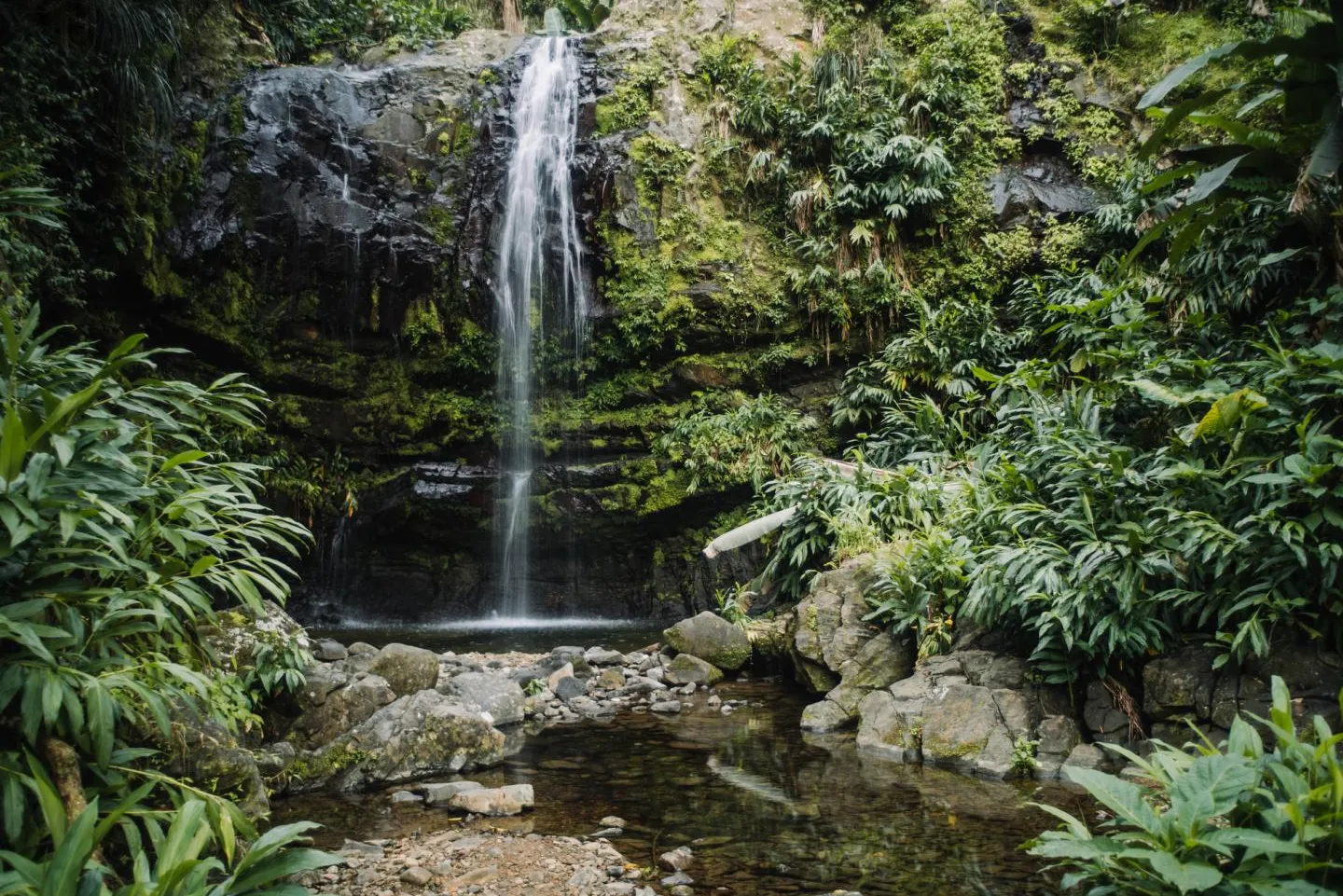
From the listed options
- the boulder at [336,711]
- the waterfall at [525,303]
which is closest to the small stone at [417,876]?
the boulder at [336,711]

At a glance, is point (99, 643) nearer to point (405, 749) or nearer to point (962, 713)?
point (405, 749)

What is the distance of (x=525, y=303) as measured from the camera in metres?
11.5

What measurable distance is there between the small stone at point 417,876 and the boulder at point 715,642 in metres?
4.31

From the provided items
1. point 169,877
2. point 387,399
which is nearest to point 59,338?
point 387,399

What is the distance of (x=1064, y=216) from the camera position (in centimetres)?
1059

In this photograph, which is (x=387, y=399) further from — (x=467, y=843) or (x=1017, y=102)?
(x=1017, y=102)

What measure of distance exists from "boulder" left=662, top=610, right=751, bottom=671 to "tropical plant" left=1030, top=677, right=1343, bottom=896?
16.7 feet

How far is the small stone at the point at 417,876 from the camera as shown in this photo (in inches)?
130

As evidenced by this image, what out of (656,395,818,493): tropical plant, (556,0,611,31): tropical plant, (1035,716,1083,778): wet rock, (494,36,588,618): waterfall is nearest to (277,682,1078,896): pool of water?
(1035,716,1083,778): wet rock

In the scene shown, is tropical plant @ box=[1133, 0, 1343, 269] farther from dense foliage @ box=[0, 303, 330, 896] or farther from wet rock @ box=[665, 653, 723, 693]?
dense foliage @ box=[0, 303, 330, 896]

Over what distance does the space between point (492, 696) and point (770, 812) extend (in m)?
2.61

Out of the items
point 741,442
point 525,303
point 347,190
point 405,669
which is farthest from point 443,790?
point 347,190

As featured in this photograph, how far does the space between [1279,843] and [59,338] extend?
1122 cm

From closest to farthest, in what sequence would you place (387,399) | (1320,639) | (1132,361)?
(1320,639), (1132,361), (387,399)
